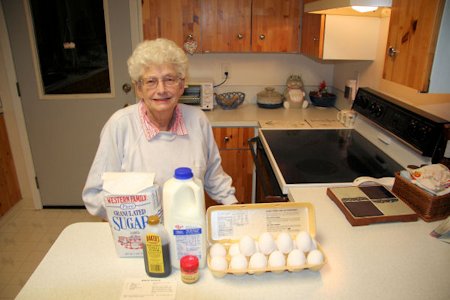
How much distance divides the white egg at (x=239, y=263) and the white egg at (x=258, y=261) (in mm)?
16

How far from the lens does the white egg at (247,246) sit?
0.94 meters

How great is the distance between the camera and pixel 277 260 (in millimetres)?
919

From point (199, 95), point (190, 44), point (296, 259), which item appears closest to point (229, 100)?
point (199, 95)

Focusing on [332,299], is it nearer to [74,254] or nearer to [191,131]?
[74,254]

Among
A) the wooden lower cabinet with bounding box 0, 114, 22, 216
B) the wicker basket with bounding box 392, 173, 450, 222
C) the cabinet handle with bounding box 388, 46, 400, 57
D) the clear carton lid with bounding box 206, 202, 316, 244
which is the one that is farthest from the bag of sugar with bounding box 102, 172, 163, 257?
the wooden lower cabinet with bounding box 0, 114, 22, 216

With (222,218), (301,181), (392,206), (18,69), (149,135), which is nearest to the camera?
(222,218)

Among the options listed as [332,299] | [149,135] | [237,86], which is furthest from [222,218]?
[237,86]

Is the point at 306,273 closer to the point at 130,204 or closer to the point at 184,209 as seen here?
the point at 184,209

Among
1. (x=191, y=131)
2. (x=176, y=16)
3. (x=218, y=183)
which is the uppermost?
(x=176, y=16)

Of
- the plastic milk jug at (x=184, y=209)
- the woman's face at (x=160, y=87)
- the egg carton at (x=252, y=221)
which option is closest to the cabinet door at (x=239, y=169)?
the woman's face at (x=160, y=87)

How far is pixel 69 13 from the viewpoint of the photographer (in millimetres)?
2658

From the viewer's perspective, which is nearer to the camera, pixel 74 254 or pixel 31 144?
pixel 74 254

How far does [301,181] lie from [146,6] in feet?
5.93

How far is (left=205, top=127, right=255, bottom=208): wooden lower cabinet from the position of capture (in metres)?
2.59
